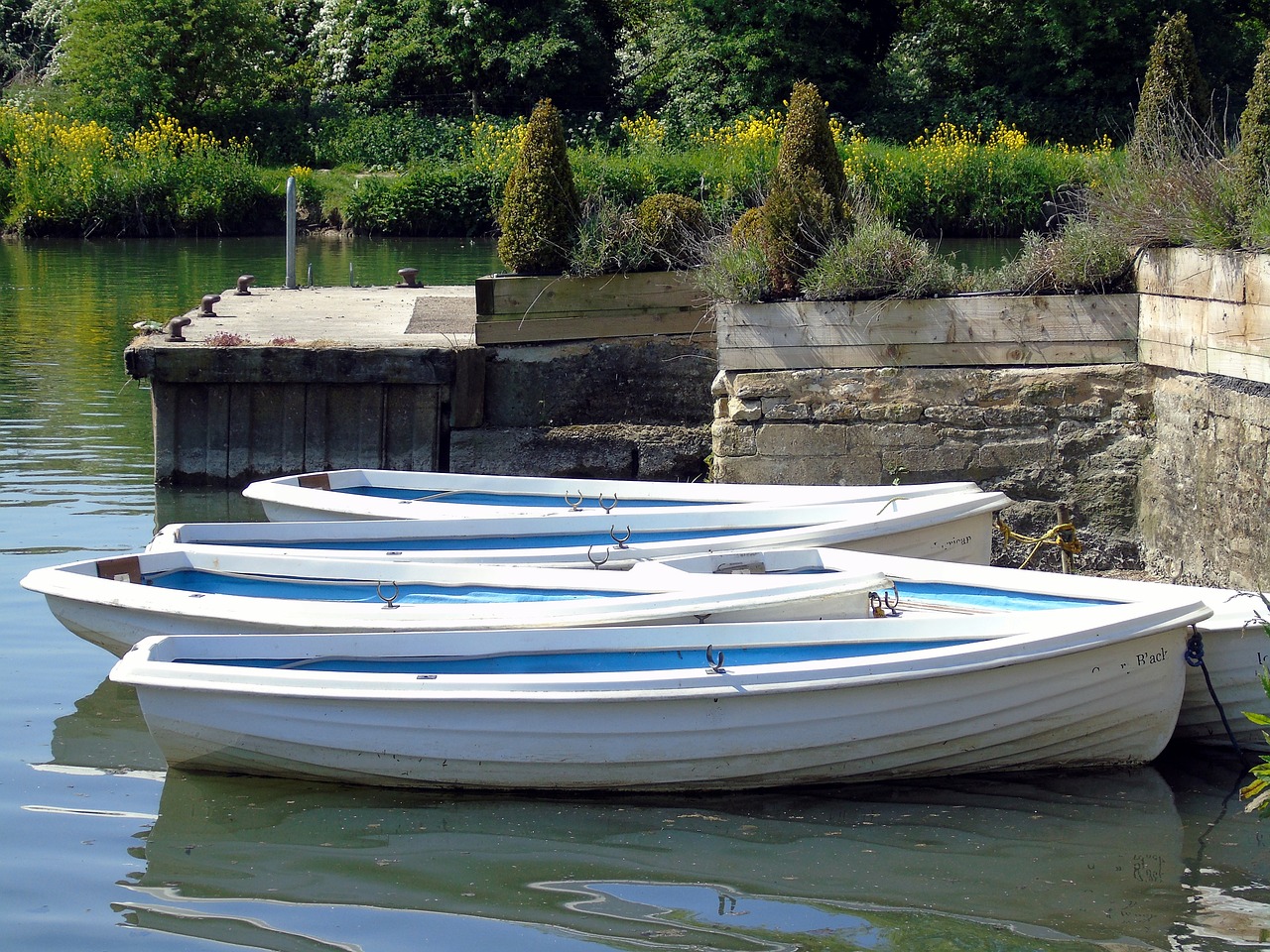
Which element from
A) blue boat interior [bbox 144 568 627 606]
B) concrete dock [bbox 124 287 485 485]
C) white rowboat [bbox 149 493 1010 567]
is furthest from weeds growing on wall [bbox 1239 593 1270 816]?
concrete dock [bbox 124 287 485 485]

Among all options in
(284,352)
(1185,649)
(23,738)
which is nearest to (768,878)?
(1185,649)

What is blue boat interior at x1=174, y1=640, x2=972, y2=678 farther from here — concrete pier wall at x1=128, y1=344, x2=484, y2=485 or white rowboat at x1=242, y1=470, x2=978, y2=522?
concrete pier wall at x1=128, y1=344, x2=484, y2=485

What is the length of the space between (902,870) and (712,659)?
102 centimetres

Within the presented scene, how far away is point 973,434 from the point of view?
7.86m

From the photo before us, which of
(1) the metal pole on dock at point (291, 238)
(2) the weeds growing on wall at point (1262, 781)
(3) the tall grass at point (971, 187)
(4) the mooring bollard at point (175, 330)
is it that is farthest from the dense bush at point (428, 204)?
(2) the weeds growing on wall at point (1262, 781)

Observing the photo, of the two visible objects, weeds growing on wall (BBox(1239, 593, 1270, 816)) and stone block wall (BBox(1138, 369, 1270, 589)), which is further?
stone block wall (BBox(1138, 369, 1270, 589))

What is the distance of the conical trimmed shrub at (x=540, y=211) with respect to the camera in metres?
9.29

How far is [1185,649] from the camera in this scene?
5.48 meters

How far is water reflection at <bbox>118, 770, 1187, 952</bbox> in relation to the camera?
4.36 meters

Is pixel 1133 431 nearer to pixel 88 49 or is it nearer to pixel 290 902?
pixel 290 902

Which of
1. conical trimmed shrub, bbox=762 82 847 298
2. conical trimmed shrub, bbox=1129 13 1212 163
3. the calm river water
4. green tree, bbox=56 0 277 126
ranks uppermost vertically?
green tree, bbox=56 0 277 126

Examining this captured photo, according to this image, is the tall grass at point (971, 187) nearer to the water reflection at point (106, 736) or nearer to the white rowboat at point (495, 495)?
the white rowboat at point (495, 495)

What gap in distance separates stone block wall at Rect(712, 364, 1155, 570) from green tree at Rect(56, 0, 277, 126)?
31353mm

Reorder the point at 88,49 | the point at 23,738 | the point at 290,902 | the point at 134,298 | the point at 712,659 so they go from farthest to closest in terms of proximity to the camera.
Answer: the point at 88,49, the point at 134,298, the point at 23,738, the point at 712,659, the point at 290,902
